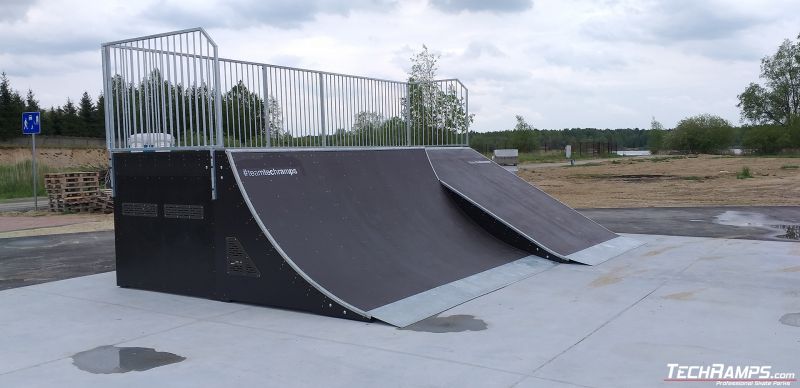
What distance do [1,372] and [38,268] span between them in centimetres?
567

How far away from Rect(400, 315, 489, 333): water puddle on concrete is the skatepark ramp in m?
0.17

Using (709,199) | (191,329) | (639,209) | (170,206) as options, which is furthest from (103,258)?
(709,199)

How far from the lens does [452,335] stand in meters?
5.90

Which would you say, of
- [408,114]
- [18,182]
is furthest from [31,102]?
[408,114]

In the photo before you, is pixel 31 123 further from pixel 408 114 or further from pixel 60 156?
pixel 60 156

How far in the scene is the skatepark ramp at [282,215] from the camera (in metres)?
7.11

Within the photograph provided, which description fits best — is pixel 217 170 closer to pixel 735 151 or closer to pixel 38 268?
pixel 38 268

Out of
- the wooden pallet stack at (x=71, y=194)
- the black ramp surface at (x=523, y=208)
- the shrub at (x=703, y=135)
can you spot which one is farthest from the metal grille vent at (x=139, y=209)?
the shrub at (x=703, y=135)

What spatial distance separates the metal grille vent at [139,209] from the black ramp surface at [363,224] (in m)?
1.48

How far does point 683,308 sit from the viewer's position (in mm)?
6832

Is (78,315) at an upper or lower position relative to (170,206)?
lower

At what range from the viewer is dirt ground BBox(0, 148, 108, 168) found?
56.5 meters

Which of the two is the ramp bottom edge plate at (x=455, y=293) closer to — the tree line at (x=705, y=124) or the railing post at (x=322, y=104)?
the railing post at (x=322, y=104)
